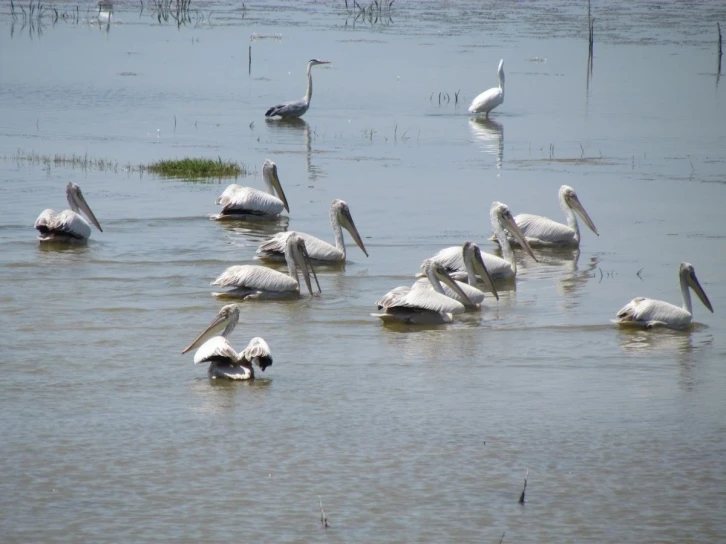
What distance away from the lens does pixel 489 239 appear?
10.3 metres

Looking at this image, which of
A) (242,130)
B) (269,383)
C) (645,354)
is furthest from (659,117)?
(269,383)

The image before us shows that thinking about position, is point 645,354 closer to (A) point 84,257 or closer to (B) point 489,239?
(B) point 489,239

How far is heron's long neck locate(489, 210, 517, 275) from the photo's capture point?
30.9ft

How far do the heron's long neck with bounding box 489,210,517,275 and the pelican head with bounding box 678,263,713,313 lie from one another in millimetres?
1588

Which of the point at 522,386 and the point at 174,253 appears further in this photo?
the point at 174,253

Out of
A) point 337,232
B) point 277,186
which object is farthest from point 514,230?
point 277,186

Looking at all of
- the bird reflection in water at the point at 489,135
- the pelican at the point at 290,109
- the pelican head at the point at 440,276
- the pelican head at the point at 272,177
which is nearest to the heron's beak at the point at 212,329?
the pelican head at the point at 440,276

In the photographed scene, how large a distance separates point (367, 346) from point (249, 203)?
14.1 feet

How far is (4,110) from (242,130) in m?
3.69

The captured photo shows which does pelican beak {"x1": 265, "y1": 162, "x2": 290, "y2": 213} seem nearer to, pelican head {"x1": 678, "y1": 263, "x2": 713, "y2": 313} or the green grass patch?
the green grass patch

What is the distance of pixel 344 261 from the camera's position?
9.78 meters

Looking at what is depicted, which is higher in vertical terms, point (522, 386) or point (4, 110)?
point (4, 110)

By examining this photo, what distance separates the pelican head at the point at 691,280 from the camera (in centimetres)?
795

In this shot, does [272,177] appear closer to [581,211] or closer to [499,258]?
[581,211]
